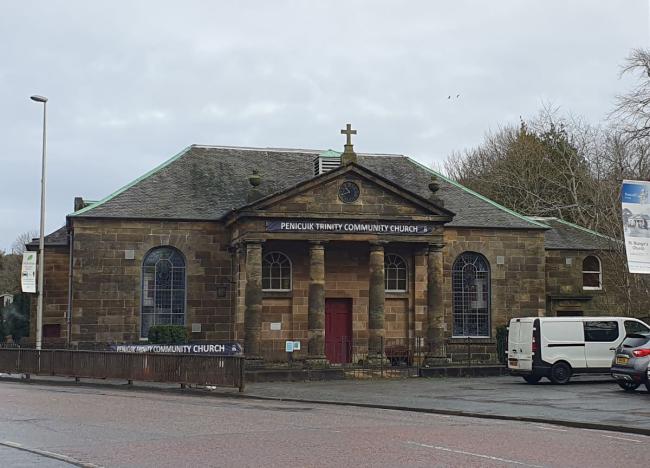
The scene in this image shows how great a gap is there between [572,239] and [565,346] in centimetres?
1501

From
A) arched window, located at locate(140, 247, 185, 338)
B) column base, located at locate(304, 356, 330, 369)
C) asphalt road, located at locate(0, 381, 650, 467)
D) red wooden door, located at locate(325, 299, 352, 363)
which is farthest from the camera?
red wooden door, located at locate(325, 299, 352, 363)

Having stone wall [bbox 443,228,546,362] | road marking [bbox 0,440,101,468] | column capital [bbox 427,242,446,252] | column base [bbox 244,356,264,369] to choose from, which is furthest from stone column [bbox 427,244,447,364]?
road marking [bbox 0,440,101,468]

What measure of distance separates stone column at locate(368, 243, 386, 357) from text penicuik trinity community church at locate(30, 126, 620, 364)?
0.17 feet

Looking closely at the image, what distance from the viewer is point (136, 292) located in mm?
35844

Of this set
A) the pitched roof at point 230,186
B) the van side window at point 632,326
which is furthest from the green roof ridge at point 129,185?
the van side window at point 632,326

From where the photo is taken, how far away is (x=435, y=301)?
34469 mm

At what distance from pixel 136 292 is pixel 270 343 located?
572cm

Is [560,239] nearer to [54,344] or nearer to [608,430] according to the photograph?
[54,344]

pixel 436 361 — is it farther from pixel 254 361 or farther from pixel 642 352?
pixel 642 352

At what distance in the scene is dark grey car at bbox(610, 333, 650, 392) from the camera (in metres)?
22.8

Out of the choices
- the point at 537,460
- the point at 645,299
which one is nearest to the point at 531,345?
the point at 645,299

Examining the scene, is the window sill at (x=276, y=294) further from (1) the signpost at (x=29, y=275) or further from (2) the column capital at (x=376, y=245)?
(1) the signpost at (x=29, y=275)

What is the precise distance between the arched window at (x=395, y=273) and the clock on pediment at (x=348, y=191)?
4.12 metres

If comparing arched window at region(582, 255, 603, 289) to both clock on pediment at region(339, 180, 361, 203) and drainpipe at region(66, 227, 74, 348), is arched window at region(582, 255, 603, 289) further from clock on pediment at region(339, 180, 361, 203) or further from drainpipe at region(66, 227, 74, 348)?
drainpipe at region(66, 227, 74, 348)
